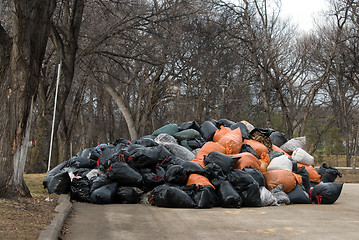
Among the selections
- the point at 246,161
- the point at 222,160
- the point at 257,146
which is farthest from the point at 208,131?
the point at 222,160

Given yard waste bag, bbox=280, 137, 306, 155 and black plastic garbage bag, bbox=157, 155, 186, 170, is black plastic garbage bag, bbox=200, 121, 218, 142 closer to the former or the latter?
yard waste bag, bbox=280, 137, 306, 155

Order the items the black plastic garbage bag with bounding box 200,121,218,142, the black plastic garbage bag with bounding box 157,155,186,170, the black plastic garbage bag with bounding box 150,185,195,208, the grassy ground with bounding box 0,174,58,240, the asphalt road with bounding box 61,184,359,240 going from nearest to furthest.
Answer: the grassy ground with bounding box 0,174,58,240 → the asphalt road with bounding box 61,184,359,240 → the black plastic garbage bag with bounding box 150,185,195,208 → the black plastic garbage bag with bounding box 157,155,186,170 → the black plastic garbage bag with bounding box 200,121,218,142

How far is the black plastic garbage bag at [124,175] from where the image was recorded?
314 inches

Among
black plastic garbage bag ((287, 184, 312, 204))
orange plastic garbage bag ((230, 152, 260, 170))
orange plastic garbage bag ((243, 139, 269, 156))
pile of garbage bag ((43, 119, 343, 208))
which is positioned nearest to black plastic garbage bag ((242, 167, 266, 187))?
pile of garbage bag ((43, 119, 343, 208))

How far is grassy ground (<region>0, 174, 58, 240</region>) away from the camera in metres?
4.21

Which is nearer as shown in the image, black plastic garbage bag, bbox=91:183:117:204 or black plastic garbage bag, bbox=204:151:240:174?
black plastic garbage bag, bbox=91:183:117:204

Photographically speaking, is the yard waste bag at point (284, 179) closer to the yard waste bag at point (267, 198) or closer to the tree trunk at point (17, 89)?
the yard waste bag at point (267, 198)

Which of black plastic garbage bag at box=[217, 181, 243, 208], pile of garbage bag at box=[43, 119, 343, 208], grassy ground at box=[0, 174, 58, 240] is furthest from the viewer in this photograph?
pile of garbage bag at box=[43, 119, 343, 208]

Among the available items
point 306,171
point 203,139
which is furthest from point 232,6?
point 306,171

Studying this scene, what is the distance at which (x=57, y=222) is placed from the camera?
5055 millimetres

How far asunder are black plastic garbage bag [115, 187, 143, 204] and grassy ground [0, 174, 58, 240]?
124cm

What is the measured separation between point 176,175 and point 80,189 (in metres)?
1.70

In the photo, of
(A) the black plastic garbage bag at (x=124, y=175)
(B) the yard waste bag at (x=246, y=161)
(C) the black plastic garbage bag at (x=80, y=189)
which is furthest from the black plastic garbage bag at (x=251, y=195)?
(C) the black plastic garbage bag at (x=80, y=189)

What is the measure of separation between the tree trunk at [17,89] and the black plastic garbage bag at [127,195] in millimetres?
1728
